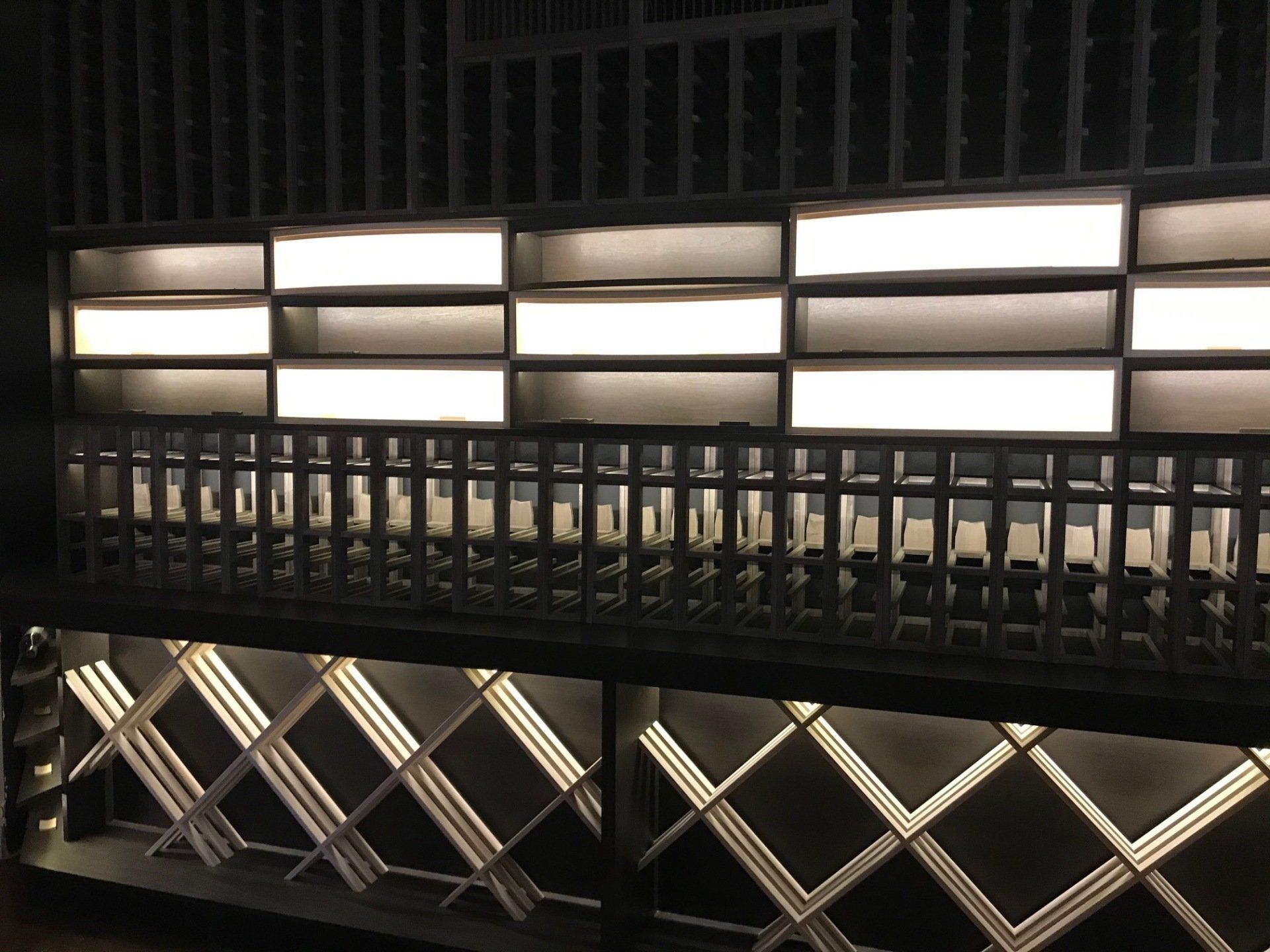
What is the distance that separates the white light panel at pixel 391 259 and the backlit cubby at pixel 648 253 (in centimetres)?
9

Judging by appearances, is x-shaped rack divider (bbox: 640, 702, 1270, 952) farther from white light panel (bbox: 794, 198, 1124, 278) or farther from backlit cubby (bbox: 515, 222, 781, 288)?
backlit cubby (bbox: 515, 222, 781, 288)

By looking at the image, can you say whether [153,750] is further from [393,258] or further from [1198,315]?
[1198,315]

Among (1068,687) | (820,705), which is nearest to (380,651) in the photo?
(820,705)

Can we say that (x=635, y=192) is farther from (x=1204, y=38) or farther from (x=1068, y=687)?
(x=1068, y=687)

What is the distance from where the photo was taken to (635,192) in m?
2.28

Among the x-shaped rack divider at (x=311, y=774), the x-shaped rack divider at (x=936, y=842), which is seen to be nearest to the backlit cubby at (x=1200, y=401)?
the x-shaped rack divider at (x=936, y=842)

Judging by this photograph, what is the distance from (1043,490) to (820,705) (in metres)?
0.66

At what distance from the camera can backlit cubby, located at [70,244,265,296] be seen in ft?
9.54

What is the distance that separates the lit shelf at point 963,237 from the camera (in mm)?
2076

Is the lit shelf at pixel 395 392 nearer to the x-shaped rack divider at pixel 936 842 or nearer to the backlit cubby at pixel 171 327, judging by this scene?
the backlit cubby at pixel 171 327

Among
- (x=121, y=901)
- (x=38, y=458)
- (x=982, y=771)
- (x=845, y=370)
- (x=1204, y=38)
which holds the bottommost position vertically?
(x=121, y=901)

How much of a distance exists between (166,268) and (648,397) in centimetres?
162

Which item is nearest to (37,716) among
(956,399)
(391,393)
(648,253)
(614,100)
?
(391,393)

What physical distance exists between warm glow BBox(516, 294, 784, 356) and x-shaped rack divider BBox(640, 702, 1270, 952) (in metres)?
0.90
